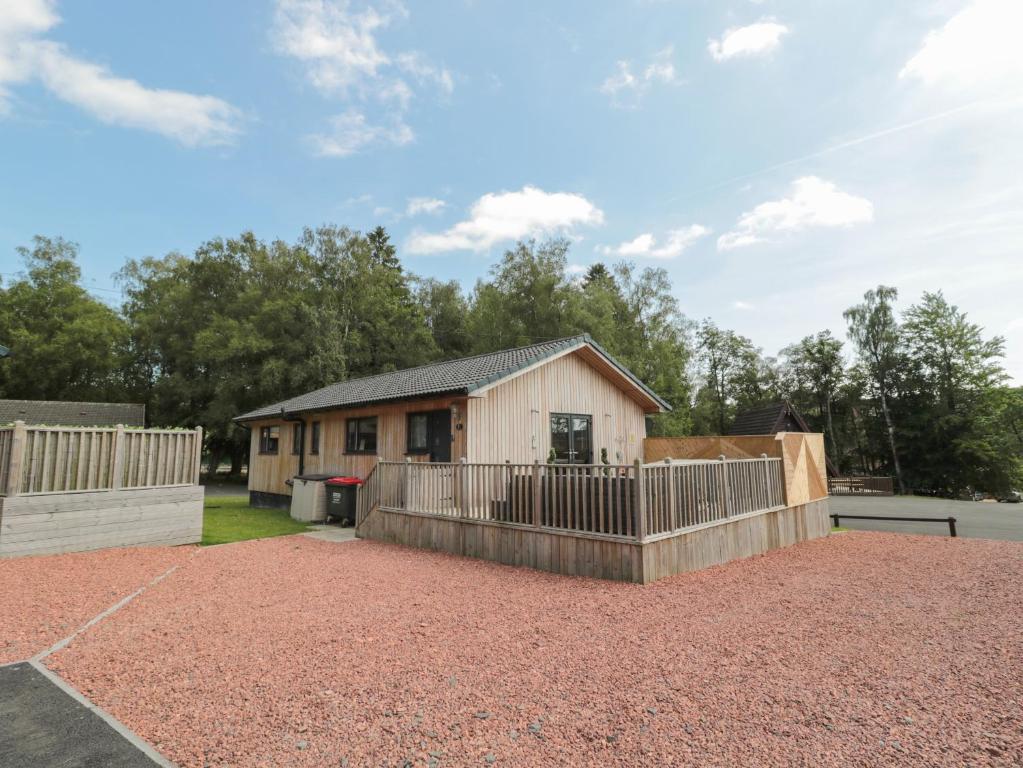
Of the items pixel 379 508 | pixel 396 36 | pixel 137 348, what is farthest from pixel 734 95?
pixel 137 348

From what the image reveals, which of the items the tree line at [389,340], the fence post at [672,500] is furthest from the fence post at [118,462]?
the tree line at [389,340]

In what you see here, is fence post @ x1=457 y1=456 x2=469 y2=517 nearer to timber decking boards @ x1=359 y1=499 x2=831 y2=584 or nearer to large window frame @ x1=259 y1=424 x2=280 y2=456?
timber decking boards @ x1=359 y1=499 x2=831 y2=584

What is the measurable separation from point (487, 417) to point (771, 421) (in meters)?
17.2

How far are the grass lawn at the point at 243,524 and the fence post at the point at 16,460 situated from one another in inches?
112

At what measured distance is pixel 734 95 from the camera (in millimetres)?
12445

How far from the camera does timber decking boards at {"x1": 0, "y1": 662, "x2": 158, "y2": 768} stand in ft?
7.99

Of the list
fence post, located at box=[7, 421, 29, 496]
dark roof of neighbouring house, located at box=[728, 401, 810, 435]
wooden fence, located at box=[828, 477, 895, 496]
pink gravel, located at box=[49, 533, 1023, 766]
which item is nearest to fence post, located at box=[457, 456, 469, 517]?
pink gravel, located at box=[49, 533, 1023, 766]

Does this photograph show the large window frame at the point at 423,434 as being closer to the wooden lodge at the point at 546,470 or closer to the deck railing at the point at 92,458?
the wooden lodge at the point at 546,470

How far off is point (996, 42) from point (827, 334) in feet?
116

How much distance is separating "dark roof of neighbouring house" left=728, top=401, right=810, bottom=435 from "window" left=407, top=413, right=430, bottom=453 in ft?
55.9

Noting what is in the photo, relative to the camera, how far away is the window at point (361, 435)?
12.6m

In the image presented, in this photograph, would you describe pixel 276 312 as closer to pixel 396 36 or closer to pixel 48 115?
pixel 48 115

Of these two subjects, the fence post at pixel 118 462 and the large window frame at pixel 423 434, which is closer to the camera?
the fence post at pixel 118 462

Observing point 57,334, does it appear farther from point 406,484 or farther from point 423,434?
point 406,484
